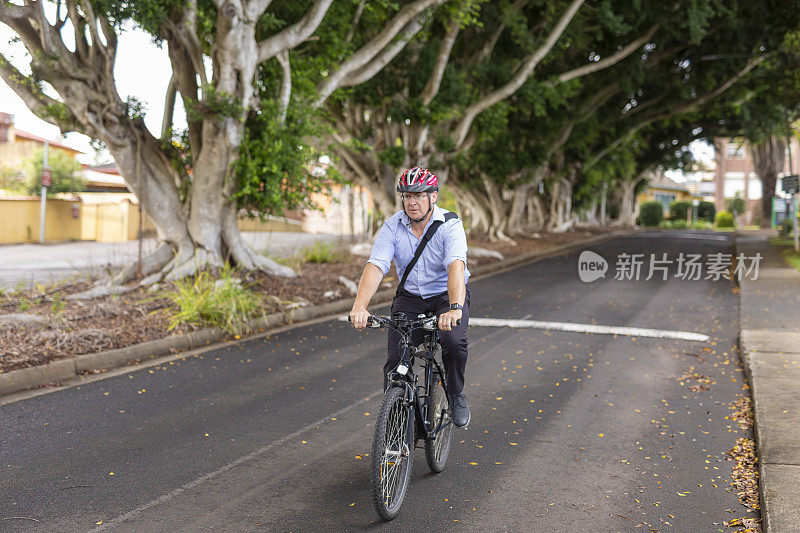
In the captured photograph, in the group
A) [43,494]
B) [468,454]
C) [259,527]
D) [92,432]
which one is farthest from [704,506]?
[92,432]

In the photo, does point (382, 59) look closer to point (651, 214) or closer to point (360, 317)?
point (360, 317)

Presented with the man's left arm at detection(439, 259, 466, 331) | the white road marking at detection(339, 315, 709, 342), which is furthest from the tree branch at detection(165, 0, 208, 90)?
the man's left arm at detection(439, 259, 466, 331)

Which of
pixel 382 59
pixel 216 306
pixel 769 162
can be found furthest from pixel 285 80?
pixel 769 162

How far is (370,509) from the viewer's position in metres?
4.38

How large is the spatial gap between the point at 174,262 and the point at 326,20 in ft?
17.7

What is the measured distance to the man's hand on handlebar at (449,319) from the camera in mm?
4281

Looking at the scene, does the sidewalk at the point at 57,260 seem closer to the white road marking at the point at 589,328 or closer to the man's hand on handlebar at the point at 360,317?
the white road marking at the point at 589,328

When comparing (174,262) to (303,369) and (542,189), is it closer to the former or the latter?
(303,369)

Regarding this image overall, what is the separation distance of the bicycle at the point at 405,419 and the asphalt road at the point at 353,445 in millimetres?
176

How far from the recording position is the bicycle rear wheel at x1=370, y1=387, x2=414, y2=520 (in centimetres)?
399

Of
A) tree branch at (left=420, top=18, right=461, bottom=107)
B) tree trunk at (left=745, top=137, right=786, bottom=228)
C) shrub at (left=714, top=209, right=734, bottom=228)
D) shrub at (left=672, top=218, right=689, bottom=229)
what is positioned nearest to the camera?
tree branch at (left=420, top=18, right=461, bottom=107)

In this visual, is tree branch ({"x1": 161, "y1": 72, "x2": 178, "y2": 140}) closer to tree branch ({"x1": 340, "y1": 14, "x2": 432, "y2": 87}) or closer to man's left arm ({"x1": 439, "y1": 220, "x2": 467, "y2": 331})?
tree branch ({"x1": 340, "y1": 14, "x2": 432, "y2": 87})

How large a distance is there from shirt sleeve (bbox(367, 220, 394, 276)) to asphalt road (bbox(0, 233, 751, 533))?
4.80ft

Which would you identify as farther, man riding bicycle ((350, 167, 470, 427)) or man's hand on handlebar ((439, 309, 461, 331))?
man riding bicycle ((350, 167, 470, 427))
